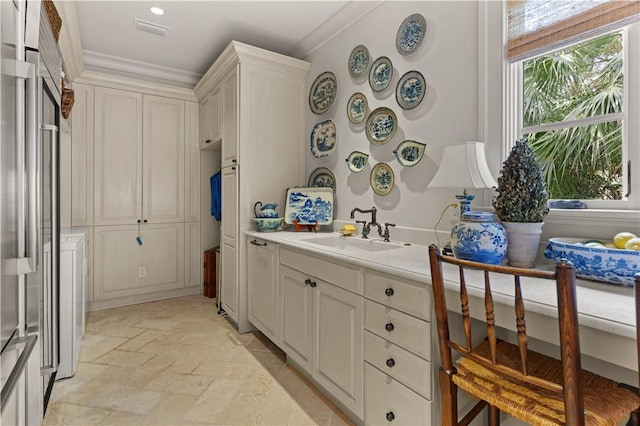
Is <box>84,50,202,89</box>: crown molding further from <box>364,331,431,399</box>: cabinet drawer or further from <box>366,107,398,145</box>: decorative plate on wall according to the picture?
<box>364,331,431,399</box>: cabinet drawer

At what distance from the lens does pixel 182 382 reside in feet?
7.14

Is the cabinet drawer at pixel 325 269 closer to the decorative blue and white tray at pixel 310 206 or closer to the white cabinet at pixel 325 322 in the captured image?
the white cabinet at pixel 325 322

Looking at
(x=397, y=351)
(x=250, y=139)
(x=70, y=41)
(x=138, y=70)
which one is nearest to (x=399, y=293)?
(x=397, y=351)

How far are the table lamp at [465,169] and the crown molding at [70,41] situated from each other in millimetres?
2549

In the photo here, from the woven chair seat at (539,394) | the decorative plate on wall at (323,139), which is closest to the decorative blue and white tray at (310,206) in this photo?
the decorative plate on wall at (323,139)

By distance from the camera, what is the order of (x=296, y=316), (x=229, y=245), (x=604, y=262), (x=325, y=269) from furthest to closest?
(x=229, y=245) < (x=296, y=316) < (x=325, y=269) < (x=604, y=262)

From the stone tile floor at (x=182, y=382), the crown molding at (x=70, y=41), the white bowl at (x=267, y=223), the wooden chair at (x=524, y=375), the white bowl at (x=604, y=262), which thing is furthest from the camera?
the white bowl at (x=267, y=223)

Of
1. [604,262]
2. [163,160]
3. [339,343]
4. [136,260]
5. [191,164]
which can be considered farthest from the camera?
[191,164]

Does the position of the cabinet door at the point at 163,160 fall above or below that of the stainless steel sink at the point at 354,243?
above

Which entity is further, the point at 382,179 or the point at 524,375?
the point at 382,179

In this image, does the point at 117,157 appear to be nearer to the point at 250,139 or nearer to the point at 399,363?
the point at 250,139

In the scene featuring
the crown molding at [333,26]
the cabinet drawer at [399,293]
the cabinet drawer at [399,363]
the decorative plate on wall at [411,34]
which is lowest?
the cabinet drawer at [399,363]

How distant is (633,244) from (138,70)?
4354 mm

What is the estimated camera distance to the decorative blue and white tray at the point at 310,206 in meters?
2.88
